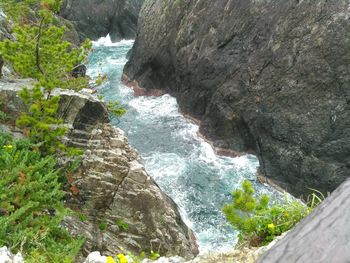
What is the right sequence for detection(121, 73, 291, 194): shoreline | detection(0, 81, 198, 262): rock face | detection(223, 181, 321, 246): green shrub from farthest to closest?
detection(121, 73, 291, 194): shoreline → detection(0, 81, 198, 262): rock face → detection(223, 181, 321, 246): green shrub

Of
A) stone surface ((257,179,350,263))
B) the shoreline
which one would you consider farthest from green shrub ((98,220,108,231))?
stone surface ((257,179,350,263))

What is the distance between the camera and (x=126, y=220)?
1252 centimetres

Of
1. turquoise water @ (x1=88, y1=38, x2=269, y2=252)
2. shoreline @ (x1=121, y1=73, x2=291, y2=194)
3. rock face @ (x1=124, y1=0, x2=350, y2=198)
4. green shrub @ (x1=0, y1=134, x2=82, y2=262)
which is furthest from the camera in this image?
shoreline @ (x1=121, y1=73, x2=291, y2=194)

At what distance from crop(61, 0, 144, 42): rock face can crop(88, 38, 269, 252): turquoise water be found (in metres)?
15.7

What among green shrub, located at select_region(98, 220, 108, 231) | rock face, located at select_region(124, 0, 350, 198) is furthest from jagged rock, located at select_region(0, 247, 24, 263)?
rock face, located at select_region(124, 0, 350, 198)

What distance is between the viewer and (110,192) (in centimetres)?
1262

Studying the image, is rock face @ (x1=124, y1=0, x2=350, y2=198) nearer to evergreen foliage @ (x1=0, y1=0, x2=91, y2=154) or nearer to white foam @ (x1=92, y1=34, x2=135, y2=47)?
evergreen foliage @ (x1=0, y1=0, x2=91, y2=154)

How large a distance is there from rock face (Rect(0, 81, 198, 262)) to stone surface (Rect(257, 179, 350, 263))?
10.0 metres

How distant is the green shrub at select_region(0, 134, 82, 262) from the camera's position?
783 cm

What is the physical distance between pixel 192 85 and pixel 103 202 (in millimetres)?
13983

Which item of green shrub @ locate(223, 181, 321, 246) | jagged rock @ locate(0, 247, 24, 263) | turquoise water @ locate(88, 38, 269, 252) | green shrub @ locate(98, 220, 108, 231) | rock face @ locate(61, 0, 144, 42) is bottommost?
turquoise water @ locate(88, 38, 269, 252)

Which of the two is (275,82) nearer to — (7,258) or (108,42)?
(7,258)

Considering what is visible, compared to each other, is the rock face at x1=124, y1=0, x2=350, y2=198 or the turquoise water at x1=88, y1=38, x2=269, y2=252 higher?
the rock face at x1=124, y1=0, x2=350, y2=198

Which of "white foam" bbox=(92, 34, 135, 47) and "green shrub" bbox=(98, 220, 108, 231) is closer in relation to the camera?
"green shrub" bbox=(98, 220, 108, 231)
